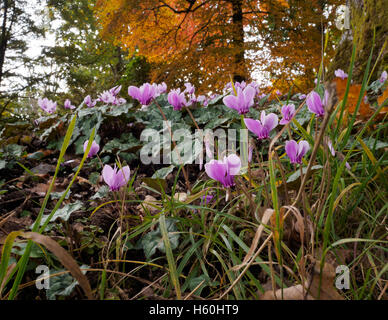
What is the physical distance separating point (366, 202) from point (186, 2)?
5975mm

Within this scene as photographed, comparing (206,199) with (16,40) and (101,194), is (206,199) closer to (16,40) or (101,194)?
(101,194)

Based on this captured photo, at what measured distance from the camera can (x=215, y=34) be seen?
5.66 metres

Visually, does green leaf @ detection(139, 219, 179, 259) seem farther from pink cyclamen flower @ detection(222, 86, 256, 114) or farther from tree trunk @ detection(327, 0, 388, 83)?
tree trunk @ detection(327, 0, 388, 83)

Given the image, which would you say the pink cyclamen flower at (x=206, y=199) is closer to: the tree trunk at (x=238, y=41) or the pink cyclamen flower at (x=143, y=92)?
the pink cyclamen flower at (x=143, y=92)

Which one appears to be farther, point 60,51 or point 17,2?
point 60,51

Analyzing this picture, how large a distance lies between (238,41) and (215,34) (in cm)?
57

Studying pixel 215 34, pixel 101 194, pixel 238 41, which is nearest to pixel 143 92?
pixel 101 194

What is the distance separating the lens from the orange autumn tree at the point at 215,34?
4.93m

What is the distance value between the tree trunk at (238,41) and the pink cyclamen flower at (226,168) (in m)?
4.44

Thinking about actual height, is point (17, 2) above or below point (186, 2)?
above

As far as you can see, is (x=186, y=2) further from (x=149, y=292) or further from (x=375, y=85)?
(x=149, y=292)

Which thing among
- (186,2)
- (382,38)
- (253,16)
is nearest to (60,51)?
(186,2)

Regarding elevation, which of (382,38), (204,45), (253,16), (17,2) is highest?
(17,2)
